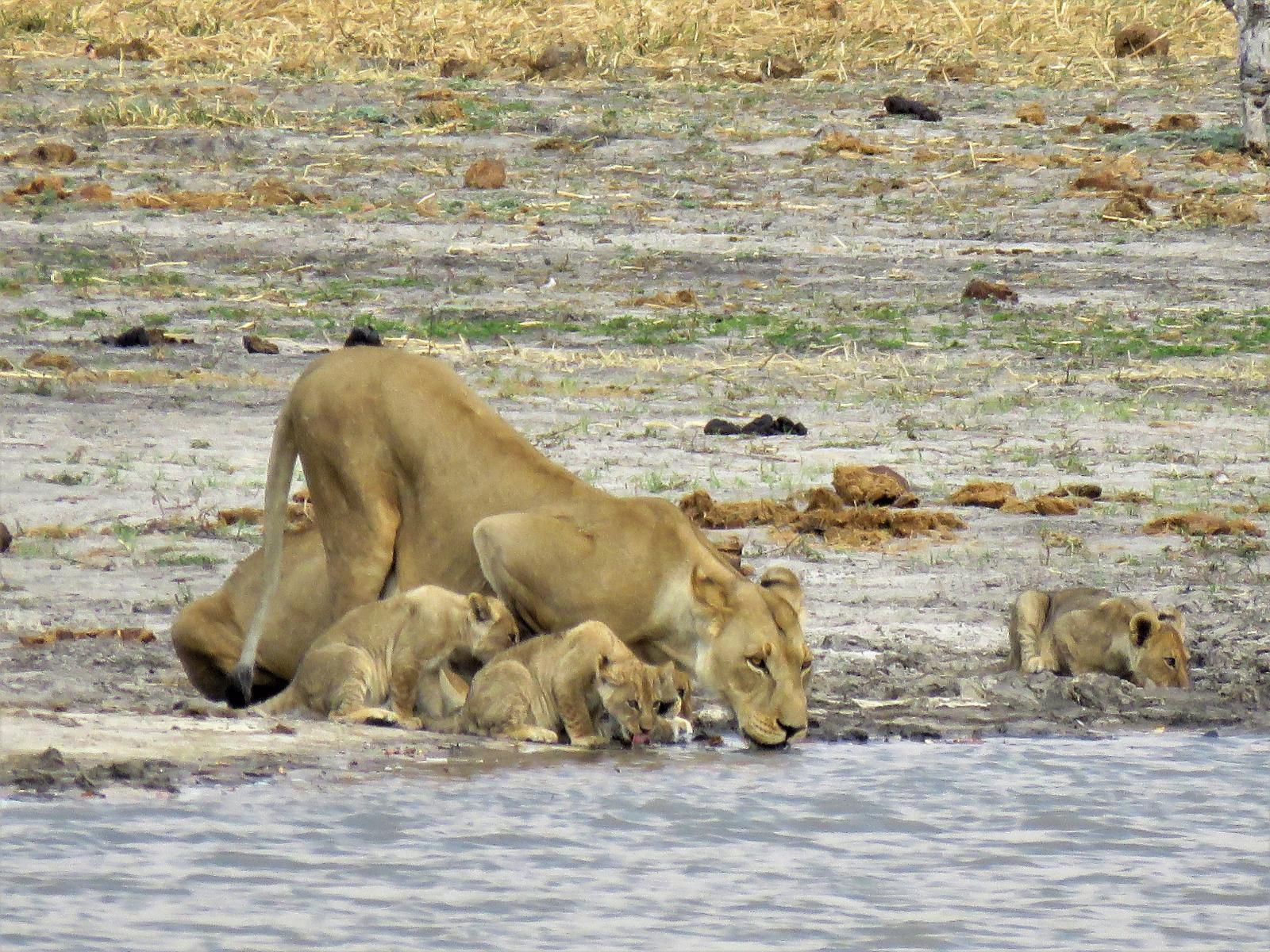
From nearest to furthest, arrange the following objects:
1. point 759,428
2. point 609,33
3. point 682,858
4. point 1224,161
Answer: point 682,858
point 759,428
point 1224,161
point 609,33

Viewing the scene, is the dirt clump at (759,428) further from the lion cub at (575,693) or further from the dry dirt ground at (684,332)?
the lion cub at (575,693)

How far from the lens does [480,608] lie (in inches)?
288

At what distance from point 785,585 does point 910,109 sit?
1185 cm

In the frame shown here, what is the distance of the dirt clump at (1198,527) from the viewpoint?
396 inches

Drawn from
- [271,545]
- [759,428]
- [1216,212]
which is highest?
[1216,212]

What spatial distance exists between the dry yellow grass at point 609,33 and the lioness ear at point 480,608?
1346cm

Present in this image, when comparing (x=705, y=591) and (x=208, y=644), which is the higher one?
(x=705, y=591)

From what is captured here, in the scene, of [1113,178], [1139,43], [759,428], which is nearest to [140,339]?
[759,428]

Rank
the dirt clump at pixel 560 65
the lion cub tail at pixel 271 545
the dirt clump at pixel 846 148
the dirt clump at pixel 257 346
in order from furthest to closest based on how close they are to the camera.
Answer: the dirt clump at pixel 560 65, the dirt clump at pixel 846 148, the dirt clump at pixel 257 346, the lion cub tail at pixel 271 545

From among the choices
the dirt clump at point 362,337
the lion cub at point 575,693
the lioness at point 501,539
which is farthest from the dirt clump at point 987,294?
the lion cub at point 575,693

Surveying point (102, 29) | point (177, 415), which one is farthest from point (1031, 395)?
point (102, 29)

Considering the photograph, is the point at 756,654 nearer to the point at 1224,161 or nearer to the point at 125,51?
the point at 1224,161

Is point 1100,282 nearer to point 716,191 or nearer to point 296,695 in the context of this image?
point 716,191

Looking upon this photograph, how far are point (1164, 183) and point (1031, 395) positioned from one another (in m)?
5.46
